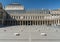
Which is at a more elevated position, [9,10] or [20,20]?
[9,10]

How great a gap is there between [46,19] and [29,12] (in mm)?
15118

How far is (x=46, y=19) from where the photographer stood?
9462cm

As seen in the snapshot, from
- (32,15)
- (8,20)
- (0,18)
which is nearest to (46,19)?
(32,15)

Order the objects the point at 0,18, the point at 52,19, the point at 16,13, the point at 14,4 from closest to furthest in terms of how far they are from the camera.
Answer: the point at 0,18, the point at 52,19, the point at 16,13, the point at 14,4

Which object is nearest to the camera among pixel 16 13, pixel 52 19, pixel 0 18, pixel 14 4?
pixel 0 18

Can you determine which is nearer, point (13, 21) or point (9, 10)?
point (13, 21)

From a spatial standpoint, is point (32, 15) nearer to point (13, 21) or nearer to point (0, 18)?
point (13, 21)

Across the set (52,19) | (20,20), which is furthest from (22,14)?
(52,19)

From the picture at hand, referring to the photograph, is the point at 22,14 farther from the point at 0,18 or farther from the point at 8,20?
the point at 0,18

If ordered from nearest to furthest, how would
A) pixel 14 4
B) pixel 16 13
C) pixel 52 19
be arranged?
pixel 52 19 < pixel 16 13 < pixel 14 4

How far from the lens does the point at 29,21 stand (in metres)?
96.8

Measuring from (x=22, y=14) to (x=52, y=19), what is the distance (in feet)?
69.5

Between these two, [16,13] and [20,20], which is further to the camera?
[16,13]

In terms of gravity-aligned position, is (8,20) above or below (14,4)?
below
